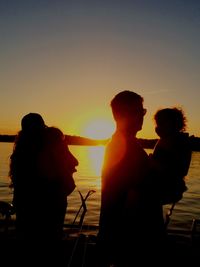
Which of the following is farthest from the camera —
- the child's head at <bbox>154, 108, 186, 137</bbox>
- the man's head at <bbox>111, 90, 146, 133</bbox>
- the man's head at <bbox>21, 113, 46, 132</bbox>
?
the man's head at <bbox>21, 113, 46, 132</bbox>

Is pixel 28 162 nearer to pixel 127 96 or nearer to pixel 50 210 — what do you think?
pixel 50 210

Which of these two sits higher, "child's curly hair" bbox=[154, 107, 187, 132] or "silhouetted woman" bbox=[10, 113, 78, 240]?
"child's curly hair" bbox=[154, 107, 187, 132]

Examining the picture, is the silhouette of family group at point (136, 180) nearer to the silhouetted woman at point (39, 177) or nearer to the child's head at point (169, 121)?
the child's head at point (169, 121)

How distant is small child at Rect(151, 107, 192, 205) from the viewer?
2.96 m

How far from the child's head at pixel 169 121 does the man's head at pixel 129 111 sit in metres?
0.51

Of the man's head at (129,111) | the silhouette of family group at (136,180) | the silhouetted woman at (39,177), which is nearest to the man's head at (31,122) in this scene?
the silhouetted woman at (39,177)

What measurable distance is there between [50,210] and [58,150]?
67 centimetres

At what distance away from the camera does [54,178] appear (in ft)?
14.5

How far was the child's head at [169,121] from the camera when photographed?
356 cm

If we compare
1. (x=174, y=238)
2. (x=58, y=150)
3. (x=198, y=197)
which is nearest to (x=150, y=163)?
(x=58, y=150)

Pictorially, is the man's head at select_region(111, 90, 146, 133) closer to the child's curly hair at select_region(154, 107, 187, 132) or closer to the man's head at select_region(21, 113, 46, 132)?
the child's curly hair at select_region(154, 107, 187, 132)

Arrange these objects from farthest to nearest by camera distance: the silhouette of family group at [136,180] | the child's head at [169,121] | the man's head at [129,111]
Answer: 1. the child's head at [169,121]
2. the man's head at [129,111]
3. the silhouette of family group at [136,180]

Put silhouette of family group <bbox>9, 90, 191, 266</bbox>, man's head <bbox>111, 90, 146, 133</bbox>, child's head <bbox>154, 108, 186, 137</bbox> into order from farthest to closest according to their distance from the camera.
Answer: child's head <bbox>154, 108, 186, 137</bbox>, man's head <bbox>111, 90, 146, 133</bbox>, silhouette of family group <bbox>9, 90, 191, 266</bbox>

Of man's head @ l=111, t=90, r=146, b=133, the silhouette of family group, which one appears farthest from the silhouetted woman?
man's head @ l=111, t=90, r=146, b=133
